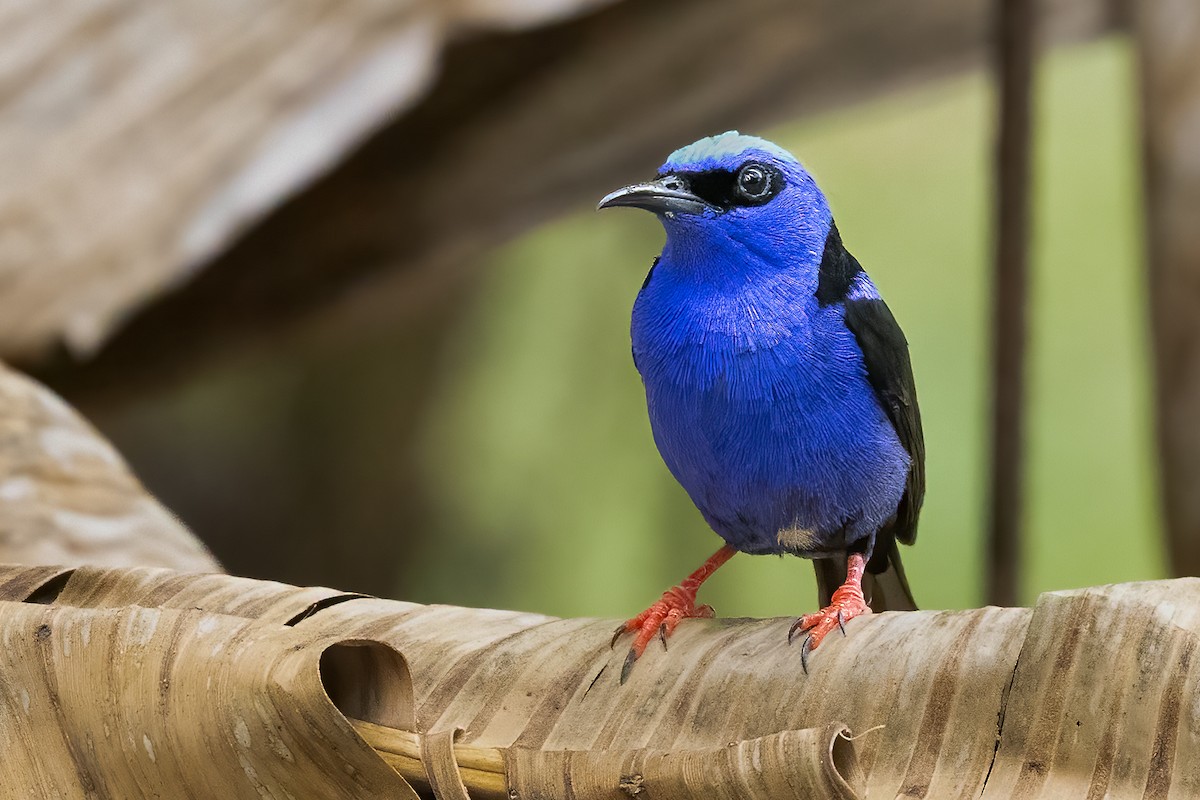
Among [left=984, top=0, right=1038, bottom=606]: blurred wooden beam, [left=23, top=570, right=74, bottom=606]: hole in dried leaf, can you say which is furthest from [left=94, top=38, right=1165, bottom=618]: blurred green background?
[left=23, top=570, right=74, bottom=606]: hole in dried leaf

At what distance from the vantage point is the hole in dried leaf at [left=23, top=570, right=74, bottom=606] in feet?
6.98

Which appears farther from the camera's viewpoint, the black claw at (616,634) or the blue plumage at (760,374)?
the blue plumage at (760,374)

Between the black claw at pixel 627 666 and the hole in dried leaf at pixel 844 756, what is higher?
the hole in dried leaf at pixel 844 756

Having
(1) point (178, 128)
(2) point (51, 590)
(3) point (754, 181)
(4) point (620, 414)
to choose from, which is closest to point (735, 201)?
(3) point (754, 181)

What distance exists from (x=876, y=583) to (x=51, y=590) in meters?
1.72

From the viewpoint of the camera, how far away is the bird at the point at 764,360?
240 centimetres

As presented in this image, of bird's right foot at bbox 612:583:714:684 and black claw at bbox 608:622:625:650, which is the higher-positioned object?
black claw at bbox 608:622:625:650

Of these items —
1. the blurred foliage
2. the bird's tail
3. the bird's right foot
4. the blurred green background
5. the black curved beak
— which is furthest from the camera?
the blurred foliage

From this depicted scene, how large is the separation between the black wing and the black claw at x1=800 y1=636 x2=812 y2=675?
2.40 feet

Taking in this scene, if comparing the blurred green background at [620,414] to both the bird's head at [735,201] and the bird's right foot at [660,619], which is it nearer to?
the bird's right foot at [660,619]

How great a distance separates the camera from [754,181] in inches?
98.3

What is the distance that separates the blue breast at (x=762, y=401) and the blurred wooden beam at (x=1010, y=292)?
6.12ft

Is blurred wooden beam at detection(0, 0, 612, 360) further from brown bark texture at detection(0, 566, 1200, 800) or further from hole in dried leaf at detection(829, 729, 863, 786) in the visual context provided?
hole in dried leaf at detection(829, 729, 863, 786)

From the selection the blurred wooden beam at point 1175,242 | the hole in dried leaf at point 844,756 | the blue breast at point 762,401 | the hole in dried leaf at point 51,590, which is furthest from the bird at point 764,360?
the blurred wooden beam at point 1175,242
